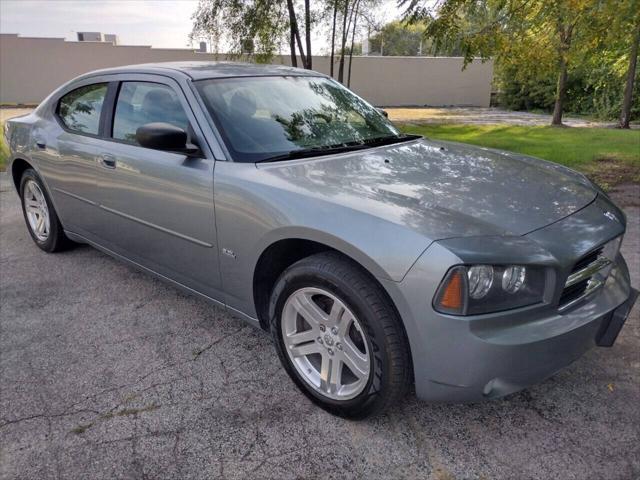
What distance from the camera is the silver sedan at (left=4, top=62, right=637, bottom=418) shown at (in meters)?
2.04

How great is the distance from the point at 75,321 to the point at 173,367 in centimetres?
100

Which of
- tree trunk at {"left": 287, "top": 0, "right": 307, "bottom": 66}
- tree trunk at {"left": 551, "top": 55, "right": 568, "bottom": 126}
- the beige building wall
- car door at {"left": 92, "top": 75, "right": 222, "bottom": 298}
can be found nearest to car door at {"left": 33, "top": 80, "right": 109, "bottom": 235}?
car door at {"left": 92, "top": 75, "right": 222, "bottom": 298}

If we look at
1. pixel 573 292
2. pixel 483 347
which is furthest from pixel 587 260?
pixel 483 347

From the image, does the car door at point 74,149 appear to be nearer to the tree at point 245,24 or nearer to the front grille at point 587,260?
the front grille at point 587,260

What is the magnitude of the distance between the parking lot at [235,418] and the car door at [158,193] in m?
0.49

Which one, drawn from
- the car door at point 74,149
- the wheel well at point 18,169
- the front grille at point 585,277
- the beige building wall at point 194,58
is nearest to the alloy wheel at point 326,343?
the front grille at point 585,277

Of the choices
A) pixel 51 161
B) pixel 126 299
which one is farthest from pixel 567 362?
pixel 51 161

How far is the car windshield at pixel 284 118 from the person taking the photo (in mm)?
2938

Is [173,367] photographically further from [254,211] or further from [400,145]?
[400,145]

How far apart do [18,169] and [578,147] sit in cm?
985

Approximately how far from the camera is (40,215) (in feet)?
15.6

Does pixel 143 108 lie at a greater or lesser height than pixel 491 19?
lesser

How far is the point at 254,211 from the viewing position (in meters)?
2.58

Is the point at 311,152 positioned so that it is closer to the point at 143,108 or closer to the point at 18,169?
the point at 143,108
